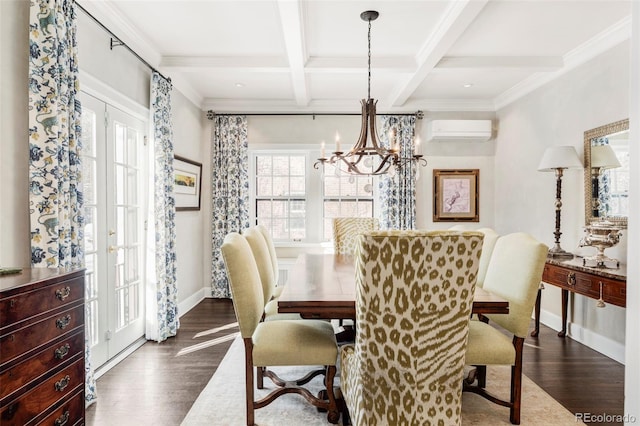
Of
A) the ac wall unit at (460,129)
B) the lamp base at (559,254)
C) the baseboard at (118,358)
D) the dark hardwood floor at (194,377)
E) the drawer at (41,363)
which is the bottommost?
the dark hardwood floor at (194,377)

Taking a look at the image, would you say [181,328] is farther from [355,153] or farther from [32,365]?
[355,153]

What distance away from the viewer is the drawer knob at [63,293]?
1.59 metres

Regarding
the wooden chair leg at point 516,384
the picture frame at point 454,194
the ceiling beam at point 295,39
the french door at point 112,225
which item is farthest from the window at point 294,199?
the wooden chair leg at point 516,384

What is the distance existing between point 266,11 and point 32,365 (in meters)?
2.66

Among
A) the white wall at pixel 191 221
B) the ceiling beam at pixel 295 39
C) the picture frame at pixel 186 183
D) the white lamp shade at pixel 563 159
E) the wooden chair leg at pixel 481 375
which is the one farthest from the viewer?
the white wall at pixel 191 221

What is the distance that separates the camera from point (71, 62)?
7.22 ft

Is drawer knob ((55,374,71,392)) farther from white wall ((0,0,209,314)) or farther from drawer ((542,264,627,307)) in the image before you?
drawer ((542,264,627,307))

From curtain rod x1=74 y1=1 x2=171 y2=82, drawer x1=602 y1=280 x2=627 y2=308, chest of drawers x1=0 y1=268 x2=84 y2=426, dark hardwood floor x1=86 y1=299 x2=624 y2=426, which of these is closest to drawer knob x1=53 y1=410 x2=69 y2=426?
chest of drawers x1=0 y1=268 x2=84 y2=426

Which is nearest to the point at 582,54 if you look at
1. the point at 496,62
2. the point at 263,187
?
the point at 496,62

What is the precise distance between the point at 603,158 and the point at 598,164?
69 mm

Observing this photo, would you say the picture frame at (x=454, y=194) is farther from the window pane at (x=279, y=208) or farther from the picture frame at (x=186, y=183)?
the picture frame at (x=186, y=183)

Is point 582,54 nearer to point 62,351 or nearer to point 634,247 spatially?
point 634,247

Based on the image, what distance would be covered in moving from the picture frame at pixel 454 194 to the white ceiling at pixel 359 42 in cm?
110

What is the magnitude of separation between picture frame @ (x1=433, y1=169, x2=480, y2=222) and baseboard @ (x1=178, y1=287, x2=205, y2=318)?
3.41 m
